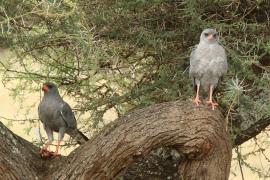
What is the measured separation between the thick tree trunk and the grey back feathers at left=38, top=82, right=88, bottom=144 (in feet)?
1.89

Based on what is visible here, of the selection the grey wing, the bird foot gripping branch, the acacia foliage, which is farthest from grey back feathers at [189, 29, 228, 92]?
the bird foot gripping branch

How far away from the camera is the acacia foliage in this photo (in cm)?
533

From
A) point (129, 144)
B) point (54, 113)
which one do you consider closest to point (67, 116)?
point (54, 113)

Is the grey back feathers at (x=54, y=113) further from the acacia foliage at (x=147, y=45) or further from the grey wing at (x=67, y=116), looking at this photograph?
the acacia foliage at (x=147, y=45)

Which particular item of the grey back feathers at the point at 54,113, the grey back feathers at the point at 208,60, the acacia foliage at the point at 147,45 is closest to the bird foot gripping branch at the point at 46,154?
the grey back feathers at the point at 54,113

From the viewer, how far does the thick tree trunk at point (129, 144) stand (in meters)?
4.45

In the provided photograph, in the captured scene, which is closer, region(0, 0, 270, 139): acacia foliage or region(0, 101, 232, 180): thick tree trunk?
region(0, 101, 232, 180): thick tree trunk

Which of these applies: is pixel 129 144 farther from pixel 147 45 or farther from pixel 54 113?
pixel 147 45

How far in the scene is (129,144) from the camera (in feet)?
14.6

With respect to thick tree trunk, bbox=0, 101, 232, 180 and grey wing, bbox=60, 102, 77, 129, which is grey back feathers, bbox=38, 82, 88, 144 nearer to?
grey wing, bbox=60, 102, 77, 129

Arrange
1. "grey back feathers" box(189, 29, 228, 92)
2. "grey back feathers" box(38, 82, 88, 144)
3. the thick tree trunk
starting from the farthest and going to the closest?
"grey back feathers" box(38, 82, 88, 144) < "grey back feathers" box(189, 29, 228, 92) < the thick tree trunk

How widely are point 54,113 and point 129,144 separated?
0.99m

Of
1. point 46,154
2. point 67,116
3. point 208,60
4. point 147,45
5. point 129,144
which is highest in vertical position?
point 147,45

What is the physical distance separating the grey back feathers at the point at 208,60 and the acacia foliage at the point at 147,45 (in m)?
0.17
